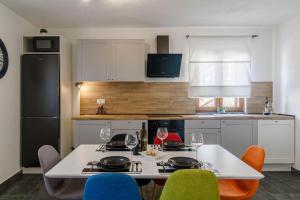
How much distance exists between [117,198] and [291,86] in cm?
375

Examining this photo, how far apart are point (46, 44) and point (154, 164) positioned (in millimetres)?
3013

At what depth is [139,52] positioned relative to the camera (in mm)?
4070

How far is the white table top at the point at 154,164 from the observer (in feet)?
5.09

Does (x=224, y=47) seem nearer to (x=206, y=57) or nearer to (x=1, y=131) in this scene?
(x=206, y=57)

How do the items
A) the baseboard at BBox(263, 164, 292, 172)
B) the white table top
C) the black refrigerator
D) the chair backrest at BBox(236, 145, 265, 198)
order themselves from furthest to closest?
the baseboard at BBox(263, 164, 292, 172)
the black refrigerator
the chair backrest at BBox(236, 145, 265, 198)
the white table top

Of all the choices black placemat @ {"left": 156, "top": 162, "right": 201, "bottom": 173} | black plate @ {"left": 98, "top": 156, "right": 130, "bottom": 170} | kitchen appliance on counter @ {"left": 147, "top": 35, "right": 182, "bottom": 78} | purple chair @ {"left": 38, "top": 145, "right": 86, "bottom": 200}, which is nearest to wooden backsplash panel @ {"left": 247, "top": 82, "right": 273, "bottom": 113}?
kitchen appliance on counter @ {"left": 147, "top": 35, "right": 182, "bottom": 78}

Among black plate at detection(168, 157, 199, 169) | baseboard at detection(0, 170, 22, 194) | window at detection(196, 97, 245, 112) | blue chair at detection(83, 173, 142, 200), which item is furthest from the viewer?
window at detection(196, 97, 245, 112)

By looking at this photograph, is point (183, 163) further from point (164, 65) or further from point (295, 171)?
point (295, 171)

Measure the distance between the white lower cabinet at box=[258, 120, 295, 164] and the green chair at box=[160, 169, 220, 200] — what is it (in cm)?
295

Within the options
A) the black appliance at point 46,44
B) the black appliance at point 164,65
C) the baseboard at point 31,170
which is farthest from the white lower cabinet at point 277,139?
the baseboard at point 31,170

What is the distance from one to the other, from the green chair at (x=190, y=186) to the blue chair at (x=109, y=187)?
0.22 metres

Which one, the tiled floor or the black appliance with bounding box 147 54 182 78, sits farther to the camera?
the black appliance with bounding box 147 54 182 78

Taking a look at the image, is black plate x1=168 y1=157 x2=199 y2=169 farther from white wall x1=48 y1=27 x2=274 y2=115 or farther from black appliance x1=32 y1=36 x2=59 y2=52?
black appliance x1=32 y1=36 x2=59 y2=52

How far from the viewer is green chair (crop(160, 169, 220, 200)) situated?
1.34 meters
